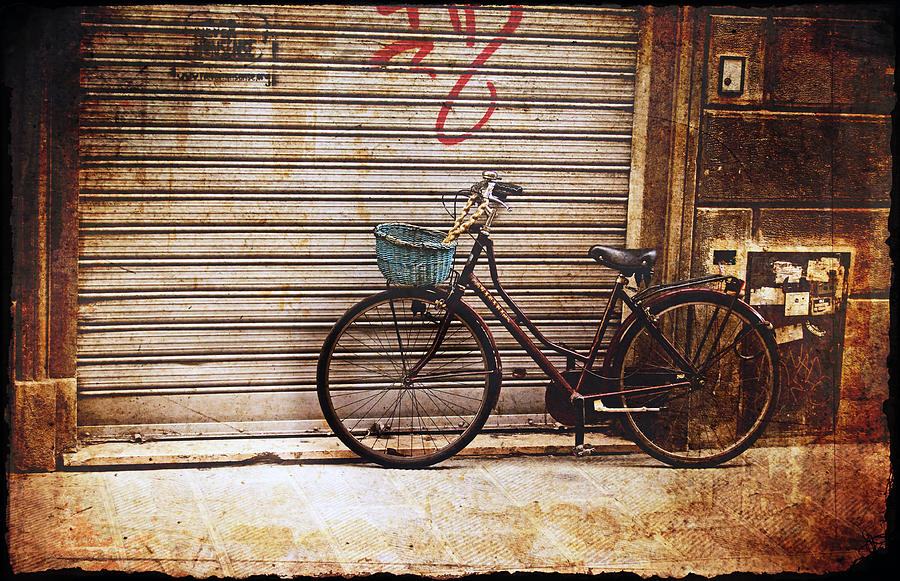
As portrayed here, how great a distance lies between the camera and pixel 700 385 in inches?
168

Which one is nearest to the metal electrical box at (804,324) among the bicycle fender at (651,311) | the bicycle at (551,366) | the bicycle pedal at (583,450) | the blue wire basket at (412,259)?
the bicycle at (551,366)

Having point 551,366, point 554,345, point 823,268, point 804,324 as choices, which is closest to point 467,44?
point 554,345

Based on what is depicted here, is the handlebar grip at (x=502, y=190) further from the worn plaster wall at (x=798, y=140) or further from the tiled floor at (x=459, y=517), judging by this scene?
the tiled floor at (x=459, y=517)

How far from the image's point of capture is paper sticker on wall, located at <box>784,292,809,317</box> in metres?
4.67

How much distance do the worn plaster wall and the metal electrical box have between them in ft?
0.18

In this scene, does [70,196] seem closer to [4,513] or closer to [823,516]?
[4,513]

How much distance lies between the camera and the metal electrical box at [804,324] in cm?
466

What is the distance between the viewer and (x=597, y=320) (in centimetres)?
483

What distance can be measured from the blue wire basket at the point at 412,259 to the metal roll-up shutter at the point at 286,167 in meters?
0.63

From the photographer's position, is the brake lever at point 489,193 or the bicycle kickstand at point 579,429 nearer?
the brake lever at point 489,193

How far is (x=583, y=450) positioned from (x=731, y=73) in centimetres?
290

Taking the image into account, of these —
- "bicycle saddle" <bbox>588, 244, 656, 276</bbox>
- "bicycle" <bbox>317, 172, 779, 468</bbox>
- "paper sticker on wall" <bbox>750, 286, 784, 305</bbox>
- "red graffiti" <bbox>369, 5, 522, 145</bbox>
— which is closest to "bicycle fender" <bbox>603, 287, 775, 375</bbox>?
"bicycle" <bbox>317, 172, 779, 468</bbox>

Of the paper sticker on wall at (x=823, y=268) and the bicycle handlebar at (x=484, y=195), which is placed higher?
the bicycle handlebar at (x=484, y=195)

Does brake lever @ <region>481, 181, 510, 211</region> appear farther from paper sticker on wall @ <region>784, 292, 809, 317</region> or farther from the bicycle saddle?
paper sticker on wall @ <region>784, 292, 809, 317</region>
